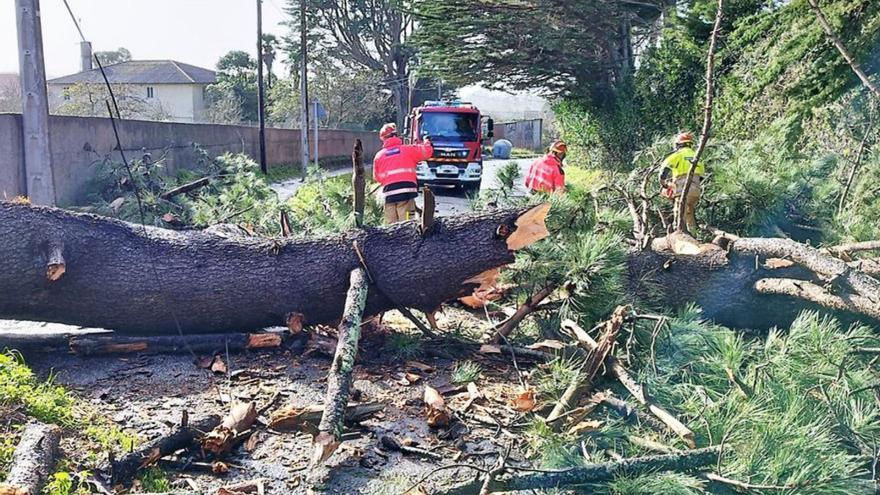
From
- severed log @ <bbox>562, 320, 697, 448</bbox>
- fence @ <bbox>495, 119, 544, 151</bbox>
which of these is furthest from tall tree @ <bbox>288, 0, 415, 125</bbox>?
severed log @ <bbox>562, 320, 697, 448</bbox>

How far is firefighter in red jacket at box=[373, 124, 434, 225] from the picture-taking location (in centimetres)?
729

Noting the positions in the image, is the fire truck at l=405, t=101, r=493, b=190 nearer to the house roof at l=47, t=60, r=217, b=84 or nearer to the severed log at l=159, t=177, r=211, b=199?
the severed log at l=159, t=177, r=211, b=199

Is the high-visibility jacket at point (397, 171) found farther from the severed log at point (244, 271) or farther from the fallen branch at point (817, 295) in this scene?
the fallen branch at point (817, 295)

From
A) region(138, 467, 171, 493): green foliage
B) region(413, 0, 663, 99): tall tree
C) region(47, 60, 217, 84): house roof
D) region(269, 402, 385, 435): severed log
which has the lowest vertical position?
region(138, 467, 171, 493): green foliage

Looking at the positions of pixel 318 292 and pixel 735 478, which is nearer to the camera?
pixel 735 478

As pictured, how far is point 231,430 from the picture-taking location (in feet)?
10.2

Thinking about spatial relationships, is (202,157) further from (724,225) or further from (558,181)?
(724,225)

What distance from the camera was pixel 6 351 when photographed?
12.3 ft

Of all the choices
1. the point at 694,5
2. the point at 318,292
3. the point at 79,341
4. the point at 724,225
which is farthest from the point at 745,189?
the point at 694,5

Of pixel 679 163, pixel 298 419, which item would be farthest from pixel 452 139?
pixel 298 419

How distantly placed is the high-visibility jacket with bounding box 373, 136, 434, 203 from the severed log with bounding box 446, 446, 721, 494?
16.7ft

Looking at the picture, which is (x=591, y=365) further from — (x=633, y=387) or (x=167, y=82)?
(x=167, y=82)

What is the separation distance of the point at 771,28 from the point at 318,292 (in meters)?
10.8

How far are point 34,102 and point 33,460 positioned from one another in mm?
6691
